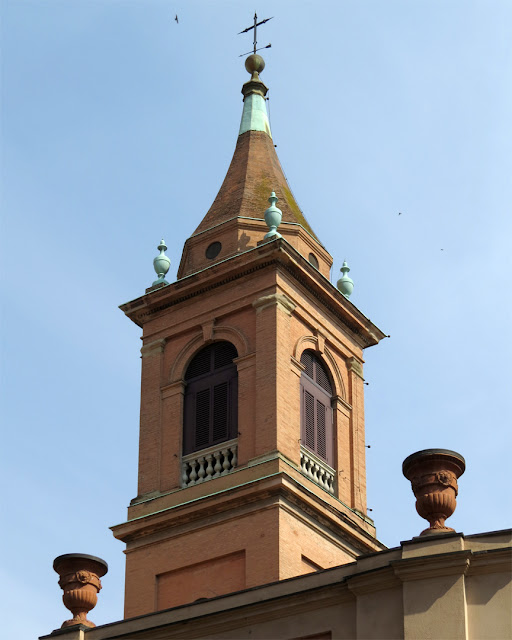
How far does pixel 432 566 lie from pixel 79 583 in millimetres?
6721

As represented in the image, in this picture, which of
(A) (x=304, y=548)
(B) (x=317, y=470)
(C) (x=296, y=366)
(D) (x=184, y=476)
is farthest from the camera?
(C) (x=296, y=366)

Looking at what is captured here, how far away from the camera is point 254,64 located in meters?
39.0

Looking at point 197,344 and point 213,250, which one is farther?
point 213,250

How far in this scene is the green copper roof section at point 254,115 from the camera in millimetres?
38062

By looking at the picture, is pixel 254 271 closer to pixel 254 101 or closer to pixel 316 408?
pixel 316 408

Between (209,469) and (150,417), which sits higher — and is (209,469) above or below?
below

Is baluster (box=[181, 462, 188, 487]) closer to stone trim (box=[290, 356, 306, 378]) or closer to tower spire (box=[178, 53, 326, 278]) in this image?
stone trim (box=[290, 356, 306, 378])

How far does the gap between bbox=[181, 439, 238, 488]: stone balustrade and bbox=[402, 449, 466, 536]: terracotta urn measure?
9043 mm

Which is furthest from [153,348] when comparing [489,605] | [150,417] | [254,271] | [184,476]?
[489,605]

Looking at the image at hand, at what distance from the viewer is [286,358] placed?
3117 centimetres

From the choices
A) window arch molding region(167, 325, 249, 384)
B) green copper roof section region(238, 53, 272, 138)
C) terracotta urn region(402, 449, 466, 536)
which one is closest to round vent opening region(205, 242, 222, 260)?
window arch molding region(167, 325, 249, 384)

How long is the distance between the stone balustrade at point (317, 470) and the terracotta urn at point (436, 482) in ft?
28.5

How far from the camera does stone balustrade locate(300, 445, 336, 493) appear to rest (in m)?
30.8

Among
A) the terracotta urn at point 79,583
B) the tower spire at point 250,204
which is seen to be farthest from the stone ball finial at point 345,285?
the terracotta urn at point 79,583
